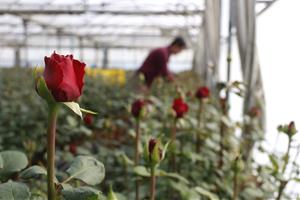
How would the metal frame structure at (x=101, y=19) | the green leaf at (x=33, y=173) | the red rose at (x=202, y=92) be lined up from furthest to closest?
the metal frame structure at (x=101, y=19), the red rose at (x=202, y=92), the green leaf at (x=33, y=173)

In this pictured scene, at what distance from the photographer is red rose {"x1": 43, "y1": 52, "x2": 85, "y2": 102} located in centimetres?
51

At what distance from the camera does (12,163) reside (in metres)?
0.69

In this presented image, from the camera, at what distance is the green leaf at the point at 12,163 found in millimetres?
672

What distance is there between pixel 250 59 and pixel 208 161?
1.00m

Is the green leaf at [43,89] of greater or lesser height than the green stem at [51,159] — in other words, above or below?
above

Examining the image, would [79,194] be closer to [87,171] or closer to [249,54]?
[87,171]

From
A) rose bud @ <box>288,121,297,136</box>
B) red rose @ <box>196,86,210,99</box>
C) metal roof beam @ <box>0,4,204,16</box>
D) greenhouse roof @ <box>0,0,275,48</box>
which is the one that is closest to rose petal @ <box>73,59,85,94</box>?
rose bud @ <box>288,121,297,136</box>

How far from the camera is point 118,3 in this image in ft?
30.1

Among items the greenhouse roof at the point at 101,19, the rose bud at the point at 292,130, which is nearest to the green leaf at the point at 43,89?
the rose bud at the point at 292,130

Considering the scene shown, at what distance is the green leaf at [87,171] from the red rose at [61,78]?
0.16 meters

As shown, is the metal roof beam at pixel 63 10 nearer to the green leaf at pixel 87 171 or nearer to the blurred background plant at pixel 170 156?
the blurred background plant at pixel 170 156

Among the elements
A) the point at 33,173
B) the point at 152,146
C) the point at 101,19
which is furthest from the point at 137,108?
the point at 101,19

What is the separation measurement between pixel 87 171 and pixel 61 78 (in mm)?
187

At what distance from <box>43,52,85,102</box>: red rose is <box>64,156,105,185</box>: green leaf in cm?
16
